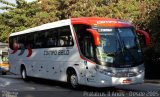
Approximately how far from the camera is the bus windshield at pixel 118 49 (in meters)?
16.1

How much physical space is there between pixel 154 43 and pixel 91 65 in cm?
1035

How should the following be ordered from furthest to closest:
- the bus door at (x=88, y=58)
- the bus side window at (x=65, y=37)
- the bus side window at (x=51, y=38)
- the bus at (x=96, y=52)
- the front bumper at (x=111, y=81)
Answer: the bus side window at (x=51, y=38)
the bus side window at (x=65, y=37)
the bus door at (x=88, y=58)
the bus at (x=96, y=52)
the front bumper at (x=111, y=81)

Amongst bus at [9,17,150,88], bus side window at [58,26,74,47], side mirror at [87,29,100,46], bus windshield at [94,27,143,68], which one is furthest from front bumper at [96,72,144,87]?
bus side window at [58,26,74,47]

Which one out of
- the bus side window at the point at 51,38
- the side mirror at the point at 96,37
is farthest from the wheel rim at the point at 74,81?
the side mirror at the point at 96,37

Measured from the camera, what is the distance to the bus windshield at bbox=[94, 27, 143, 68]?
16141 mm

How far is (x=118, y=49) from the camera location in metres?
16.3

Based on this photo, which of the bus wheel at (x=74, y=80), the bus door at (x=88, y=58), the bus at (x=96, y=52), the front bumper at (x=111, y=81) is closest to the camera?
the front bumper at (x=111, y=81)

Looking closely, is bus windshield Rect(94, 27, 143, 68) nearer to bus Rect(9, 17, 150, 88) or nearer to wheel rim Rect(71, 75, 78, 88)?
bus Rect(9, 17, 150, 88)

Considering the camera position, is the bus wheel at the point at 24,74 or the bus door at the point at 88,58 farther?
the bus wheel at the point at 24,74

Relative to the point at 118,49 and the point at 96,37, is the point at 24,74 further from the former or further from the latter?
the point at 96,37

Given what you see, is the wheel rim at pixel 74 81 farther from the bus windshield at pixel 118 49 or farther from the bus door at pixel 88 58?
the bus windshield at pixel 118 49

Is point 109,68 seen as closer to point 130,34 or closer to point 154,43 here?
point 130,34

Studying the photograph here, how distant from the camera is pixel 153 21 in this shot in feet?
86.8

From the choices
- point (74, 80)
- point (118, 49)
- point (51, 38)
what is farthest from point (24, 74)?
point (118, 49)
